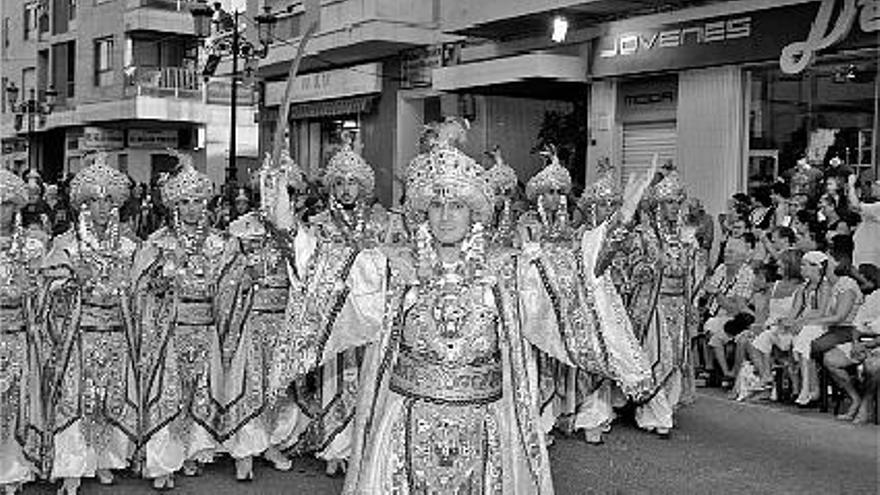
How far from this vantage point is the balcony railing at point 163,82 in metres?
36.2

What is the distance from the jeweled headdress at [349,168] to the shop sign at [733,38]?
8018mm

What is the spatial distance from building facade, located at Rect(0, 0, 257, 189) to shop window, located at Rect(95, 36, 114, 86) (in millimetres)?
31

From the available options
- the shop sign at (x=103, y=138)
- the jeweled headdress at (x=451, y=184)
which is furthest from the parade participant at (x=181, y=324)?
the shop sign at (x=103, y=138)

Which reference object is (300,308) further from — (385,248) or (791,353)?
(791,353)

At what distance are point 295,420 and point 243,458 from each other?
417 mm

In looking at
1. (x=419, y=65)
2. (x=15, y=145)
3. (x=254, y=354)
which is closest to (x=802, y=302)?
(x=254, y=354)

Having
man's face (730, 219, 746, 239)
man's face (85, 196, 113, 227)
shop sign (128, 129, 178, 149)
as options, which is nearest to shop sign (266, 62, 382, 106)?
man's face (730, 219, 746, 239)

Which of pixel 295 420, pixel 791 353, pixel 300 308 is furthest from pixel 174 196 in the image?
pixel 791 353

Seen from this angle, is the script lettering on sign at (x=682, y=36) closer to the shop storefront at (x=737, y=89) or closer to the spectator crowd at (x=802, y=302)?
the shop storefront at (x=737, y=89)

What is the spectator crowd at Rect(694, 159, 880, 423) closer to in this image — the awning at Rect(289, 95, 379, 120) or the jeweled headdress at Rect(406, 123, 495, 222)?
the jeweled headdress at Rect(406, 123, 495, 222)

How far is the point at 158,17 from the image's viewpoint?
123ft

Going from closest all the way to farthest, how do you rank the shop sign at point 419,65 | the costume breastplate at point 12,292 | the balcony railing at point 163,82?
1. the costume breastplate at point 12,292
2. the shop sign at point 419,65
3. the balcony railing at point 163,82

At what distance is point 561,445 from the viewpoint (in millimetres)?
8234

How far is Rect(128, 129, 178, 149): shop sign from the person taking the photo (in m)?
39.1
